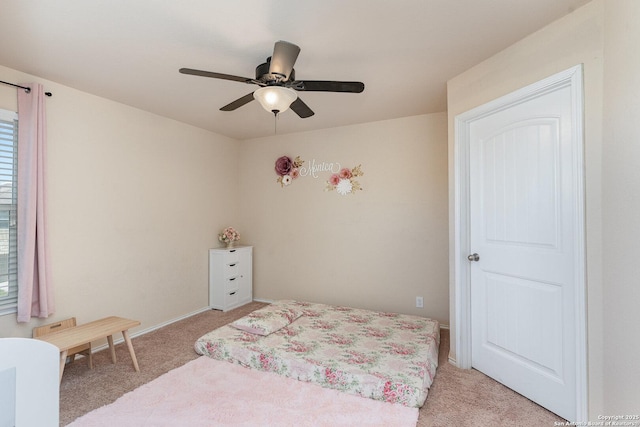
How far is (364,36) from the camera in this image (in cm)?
193

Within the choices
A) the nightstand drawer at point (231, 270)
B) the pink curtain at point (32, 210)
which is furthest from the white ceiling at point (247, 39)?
the nightstand drawer at point (231, 270)

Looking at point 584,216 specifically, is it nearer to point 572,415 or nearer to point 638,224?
point 638,224

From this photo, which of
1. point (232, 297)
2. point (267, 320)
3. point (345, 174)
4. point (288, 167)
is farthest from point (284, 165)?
point (267, 320)

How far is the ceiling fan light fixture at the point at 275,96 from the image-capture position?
73.2 inches

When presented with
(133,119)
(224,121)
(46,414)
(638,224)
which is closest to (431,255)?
(638,224)

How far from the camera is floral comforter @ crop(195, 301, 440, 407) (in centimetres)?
207

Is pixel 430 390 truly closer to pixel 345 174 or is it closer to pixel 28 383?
pixel 28 383

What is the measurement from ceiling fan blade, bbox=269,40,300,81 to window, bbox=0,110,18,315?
7.10 ft

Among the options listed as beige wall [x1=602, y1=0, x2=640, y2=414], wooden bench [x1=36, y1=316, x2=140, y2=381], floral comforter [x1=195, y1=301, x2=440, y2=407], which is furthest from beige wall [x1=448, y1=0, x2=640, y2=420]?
wooden bench [x1=36, y1=316, x2=140, y2=381]

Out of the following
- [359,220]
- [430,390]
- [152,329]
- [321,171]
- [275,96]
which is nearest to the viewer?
[275,96]

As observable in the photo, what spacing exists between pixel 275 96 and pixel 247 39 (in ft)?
1.40

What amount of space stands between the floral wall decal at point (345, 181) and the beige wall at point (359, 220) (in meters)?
0.07

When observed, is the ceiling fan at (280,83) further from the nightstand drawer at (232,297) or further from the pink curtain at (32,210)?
the nightstand drawer at (232,297)

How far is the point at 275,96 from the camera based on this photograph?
1.88m
